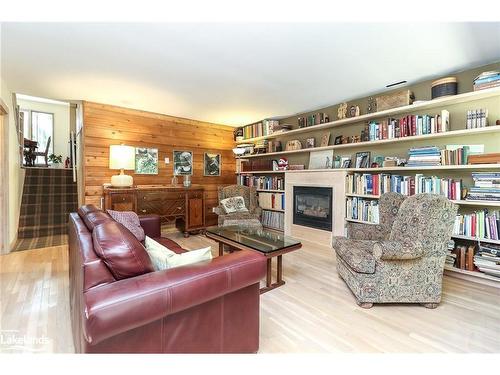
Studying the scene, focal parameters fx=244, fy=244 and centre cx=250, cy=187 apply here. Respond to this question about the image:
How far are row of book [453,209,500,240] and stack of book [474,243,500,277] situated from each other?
13 cm

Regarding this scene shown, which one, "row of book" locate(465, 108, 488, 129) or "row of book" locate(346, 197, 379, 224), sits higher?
"row of book" locate(465, 108, 488, 129)

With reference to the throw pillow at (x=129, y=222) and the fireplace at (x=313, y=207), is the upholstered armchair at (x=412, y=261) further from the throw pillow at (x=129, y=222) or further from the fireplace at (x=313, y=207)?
the throw pillow at (x=129, y=222)

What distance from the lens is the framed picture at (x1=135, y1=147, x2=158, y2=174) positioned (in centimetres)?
445

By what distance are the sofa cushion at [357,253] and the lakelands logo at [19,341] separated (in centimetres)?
232

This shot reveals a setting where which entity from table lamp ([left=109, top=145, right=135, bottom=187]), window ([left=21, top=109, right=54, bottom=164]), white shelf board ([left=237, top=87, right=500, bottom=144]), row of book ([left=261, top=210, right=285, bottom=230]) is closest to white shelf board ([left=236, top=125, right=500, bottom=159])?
white shelf board ([left=237, top=87, right=500, bottom=144])

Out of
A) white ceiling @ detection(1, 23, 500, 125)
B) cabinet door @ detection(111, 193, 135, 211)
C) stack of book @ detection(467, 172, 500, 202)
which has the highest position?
white ceiling @ detection(1, 23, 500, 125)

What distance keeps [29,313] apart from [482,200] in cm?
423

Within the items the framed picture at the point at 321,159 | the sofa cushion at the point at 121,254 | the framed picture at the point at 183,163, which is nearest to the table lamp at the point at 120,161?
the framed picture at the point at 183,163

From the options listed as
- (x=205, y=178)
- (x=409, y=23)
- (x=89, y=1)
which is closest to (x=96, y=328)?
(x=89, y=1)

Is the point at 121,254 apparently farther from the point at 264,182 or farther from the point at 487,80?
the point at 264,182

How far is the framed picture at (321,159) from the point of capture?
13.4 feet

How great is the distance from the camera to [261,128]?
5.12 meters

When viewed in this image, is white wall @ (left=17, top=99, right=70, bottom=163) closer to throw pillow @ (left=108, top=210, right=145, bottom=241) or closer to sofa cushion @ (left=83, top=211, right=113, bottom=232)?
throw pillow @ (left=108, top=210, right=145, bottom=241)

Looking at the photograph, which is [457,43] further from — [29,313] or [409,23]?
[29,313]
